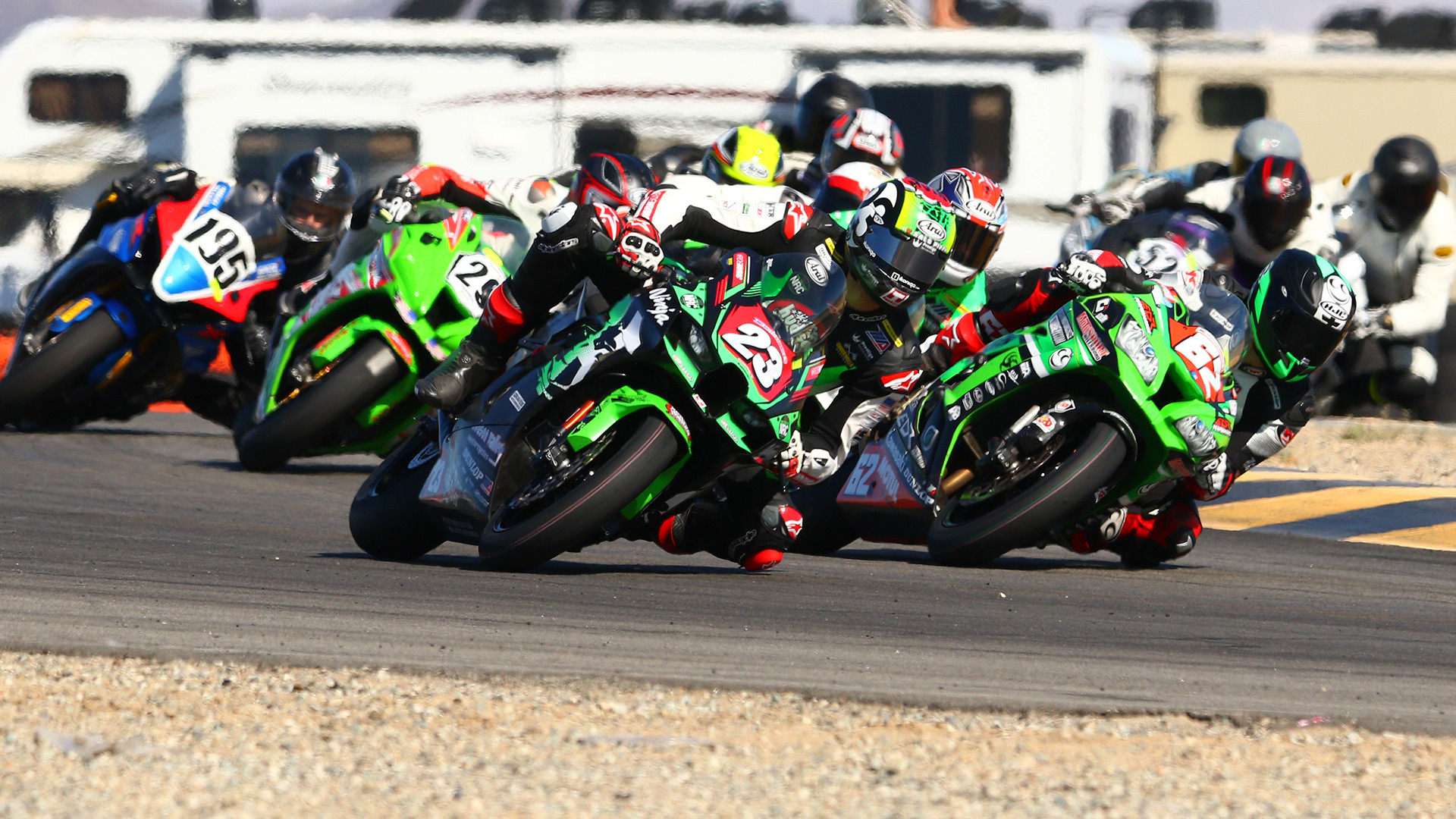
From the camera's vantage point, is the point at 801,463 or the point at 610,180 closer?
the point at 801,463

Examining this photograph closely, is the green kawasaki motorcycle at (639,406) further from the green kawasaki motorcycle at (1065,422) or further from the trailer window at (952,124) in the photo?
the trailer window at (952,124)

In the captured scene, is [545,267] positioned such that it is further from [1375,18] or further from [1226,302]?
[1375,18]

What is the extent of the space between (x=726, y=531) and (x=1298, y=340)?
102 inches

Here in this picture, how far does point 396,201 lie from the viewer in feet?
30.7

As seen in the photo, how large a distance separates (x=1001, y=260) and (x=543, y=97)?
442 cm

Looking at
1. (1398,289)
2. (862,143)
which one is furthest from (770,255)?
(1398,289)

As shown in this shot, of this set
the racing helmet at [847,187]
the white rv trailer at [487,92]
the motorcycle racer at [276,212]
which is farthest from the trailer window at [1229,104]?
the racing helmet at [847,187]

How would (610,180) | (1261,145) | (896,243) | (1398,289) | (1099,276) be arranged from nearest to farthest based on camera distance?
(896,243) → (1099,276) → (610,180) → (1261,145) → (1398,289)

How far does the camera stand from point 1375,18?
2678 centimetres

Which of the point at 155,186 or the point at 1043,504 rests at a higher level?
the point at 155,186

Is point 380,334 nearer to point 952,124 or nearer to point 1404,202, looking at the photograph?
point 1404,202

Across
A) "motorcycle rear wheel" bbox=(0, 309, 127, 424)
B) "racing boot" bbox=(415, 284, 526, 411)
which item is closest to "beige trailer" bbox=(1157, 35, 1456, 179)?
"motorcycle rear wheel" bbox=(0, 309, 127, 424)

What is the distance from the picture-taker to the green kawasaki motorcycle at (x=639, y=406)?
6.13 metres

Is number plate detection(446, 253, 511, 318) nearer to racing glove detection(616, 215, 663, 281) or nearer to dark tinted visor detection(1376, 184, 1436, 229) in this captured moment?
racing glove detection(616, 215, 663, 281)
